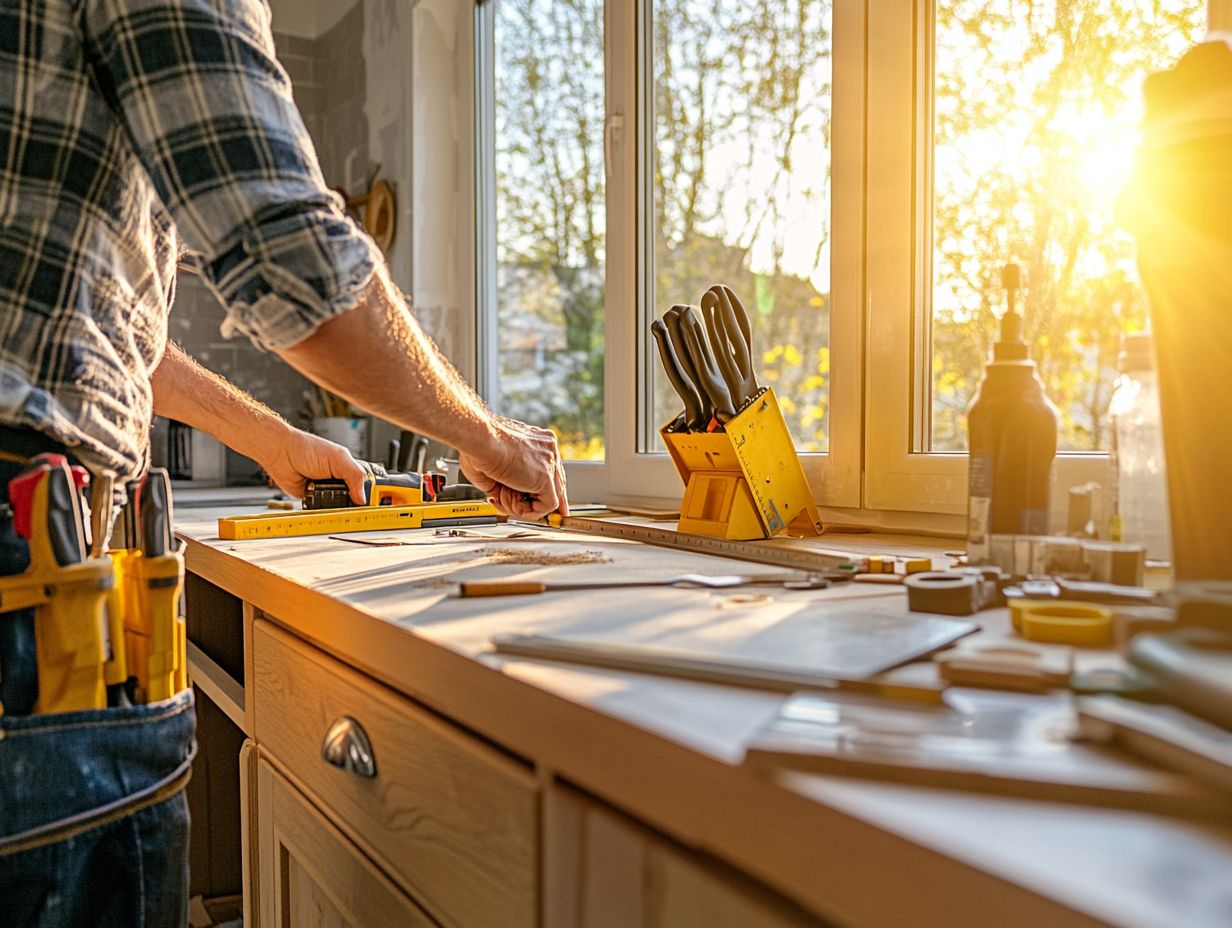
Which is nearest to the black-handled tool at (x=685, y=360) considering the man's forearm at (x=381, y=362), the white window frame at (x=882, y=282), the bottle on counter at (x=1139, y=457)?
the white window frame at (x=882, y=282)

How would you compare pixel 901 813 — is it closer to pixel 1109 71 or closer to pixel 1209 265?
pixel 1209 265

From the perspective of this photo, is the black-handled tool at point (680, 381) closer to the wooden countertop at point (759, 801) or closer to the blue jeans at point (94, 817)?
the wooden countertop at point (759, 801)

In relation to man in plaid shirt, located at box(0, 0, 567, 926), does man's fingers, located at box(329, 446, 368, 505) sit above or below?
below

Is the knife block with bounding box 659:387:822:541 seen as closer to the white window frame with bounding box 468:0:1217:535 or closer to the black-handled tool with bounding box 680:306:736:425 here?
the black-handled tool with bounding box 680:306:736:425

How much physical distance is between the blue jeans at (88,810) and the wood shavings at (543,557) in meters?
0.37

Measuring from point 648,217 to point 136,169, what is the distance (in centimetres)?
121

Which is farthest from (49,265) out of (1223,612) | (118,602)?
(1223,612)

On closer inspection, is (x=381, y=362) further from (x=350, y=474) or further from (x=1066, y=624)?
(x=350, y=474)

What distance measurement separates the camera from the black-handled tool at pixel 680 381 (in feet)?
4.13

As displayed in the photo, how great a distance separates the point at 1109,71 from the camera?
4.04ft

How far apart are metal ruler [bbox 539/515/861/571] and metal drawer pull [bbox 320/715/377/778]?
0.47 meters

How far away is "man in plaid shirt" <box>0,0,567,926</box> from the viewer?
2.37ft

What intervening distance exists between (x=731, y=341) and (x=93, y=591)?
2.71ft

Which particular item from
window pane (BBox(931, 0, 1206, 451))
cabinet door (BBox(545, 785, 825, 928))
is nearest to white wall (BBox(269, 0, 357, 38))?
window pane (BBox(931, 0, 1206, 451))
